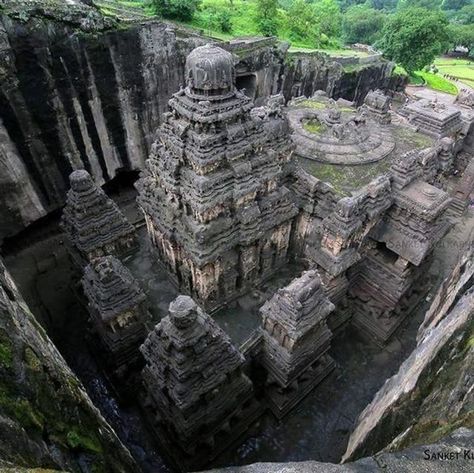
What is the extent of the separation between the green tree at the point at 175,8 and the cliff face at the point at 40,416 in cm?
2599

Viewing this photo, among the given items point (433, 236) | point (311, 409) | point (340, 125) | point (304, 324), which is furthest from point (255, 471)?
point (340, 125)

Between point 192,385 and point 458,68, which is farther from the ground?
point 192,385

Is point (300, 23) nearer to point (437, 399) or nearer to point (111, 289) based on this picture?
point (111, 289)

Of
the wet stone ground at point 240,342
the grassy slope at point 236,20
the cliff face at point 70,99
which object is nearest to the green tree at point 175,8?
the grassy slope at point 236,20

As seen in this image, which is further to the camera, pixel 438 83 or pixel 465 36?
pixel 465 36

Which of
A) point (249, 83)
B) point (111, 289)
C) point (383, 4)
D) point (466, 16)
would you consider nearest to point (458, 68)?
point (466, 16)

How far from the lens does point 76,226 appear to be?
43.5 ft

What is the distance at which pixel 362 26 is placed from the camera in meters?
57.1

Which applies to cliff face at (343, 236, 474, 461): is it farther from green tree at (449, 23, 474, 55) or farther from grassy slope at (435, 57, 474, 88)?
green tree at (449, 23, 474, 55)

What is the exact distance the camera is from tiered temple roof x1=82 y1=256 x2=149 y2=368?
1093 centimetres

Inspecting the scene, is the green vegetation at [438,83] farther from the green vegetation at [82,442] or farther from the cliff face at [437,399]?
the green vegetation at [82,442]

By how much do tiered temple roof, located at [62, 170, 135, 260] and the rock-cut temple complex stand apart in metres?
0.05

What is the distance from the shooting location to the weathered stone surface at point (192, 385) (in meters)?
8.91

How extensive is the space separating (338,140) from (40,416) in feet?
48.4
